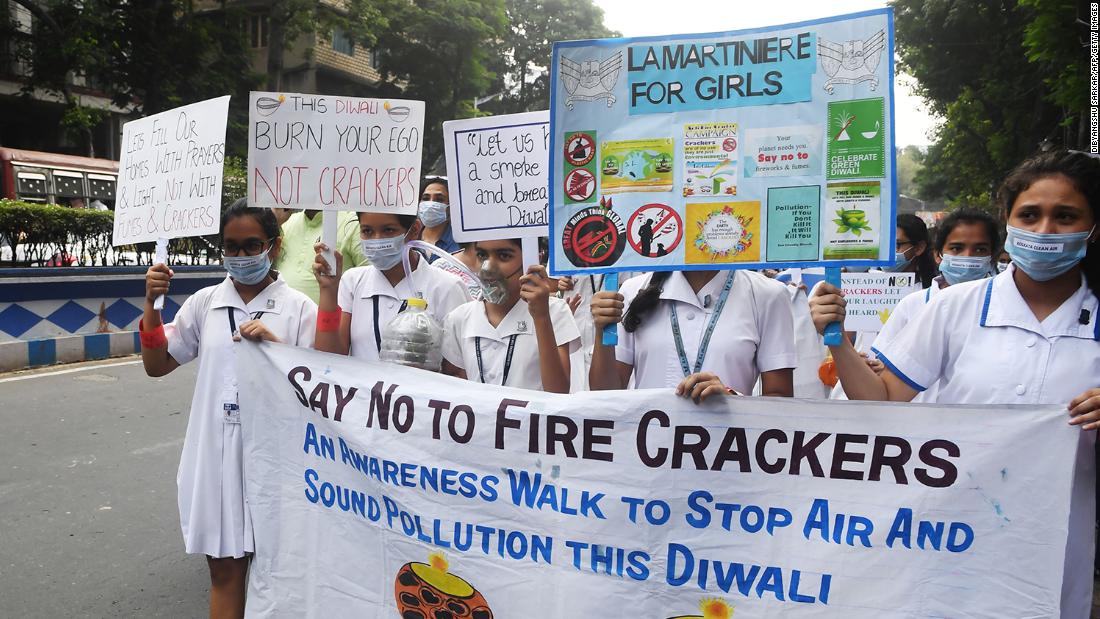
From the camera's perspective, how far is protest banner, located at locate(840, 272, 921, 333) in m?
4.47

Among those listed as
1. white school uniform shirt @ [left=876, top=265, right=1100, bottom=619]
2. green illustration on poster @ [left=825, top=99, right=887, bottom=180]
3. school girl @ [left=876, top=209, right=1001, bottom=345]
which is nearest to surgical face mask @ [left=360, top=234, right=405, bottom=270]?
green illustration on poster @ [left=825, top=99, right=887, bottom=180]

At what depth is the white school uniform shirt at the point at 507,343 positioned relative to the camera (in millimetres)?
3135

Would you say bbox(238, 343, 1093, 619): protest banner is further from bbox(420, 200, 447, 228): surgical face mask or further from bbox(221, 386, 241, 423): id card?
bbox(420, 200, 447, 228): surgical face mask

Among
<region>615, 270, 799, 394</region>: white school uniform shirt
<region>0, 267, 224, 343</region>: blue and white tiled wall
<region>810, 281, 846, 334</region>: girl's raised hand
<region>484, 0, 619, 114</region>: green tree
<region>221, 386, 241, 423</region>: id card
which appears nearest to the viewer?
<region>810, 281, 846, 334</region>: girl's raised hand

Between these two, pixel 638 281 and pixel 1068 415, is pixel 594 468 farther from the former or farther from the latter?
pixel 1068 415

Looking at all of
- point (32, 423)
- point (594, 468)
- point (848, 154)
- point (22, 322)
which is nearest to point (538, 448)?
point (594, 468)

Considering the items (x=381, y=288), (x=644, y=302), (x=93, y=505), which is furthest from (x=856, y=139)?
(x=93, y=505)

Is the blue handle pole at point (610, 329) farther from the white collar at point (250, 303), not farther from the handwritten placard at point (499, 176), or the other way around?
the white collar at point (250, 303)

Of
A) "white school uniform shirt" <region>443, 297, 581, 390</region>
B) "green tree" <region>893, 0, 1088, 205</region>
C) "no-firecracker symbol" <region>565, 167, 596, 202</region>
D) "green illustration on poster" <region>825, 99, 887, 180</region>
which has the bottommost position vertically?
"white school uniform shirt" <region>443, 297, 581, 390</region>

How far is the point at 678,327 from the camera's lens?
9.10 feet

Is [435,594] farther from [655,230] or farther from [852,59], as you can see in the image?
[852,59]

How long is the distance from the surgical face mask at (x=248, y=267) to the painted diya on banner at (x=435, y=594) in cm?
123

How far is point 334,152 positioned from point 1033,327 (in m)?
2.46

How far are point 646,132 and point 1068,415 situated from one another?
1.31m
